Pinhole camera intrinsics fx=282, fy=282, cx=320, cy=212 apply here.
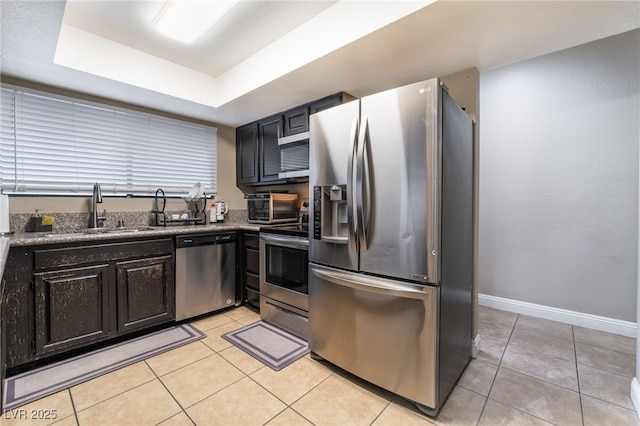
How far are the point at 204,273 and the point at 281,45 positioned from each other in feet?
7.36

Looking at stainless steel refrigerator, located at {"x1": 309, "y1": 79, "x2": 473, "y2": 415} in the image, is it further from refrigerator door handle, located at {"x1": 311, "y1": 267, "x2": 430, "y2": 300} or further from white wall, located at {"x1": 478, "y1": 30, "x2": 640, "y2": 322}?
white wall, located at {"x1": 478, "y1": 30, "x2": 640, "y2": 322}

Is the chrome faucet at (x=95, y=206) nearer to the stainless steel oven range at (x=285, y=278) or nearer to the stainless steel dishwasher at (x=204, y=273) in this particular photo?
the stainless steel dishwasher at (x=204, y=273)

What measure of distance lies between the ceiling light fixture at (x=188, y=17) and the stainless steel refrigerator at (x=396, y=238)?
1.03 m

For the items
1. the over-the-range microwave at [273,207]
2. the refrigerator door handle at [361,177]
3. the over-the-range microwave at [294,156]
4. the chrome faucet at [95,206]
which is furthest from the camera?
the over-the-range microwave at [273,207]

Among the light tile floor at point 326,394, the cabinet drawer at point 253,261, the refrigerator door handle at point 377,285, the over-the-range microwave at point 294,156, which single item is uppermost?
the over-the-range microwave at point 294,156

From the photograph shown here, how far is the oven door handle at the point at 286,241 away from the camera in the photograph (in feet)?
7.89

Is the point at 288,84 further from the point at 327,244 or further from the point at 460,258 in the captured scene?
the point at 460,258

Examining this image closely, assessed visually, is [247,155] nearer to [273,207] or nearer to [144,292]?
[273,207]

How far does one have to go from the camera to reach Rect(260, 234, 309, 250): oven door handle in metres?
2.40

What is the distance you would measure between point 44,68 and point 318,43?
7.02ft

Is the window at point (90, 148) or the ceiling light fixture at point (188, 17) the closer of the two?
the ceiling light fixture at point (188, 17)

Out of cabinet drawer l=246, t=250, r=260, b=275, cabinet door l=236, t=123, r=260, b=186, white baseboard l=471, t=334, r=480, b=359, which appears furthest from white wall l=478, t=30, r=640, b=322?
cabinet door l=236, t=123, r=260, b=186

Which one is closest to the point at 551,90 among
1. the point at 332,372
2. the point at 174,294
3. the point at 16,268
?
the point at 332,372

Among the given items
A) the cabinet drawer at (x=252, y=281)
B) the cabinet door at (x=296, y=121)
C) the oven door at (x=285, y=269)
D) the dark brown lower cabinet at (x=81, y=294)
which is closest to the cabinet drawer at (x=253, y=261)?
the cabinet drawer at (x=252, y=281)
